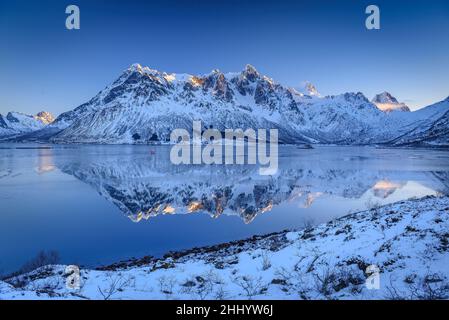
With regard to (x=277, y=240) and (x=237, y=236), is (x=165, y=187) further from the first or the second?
(x=277, y=240)

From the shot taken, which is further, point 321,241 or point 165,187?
point 165,187

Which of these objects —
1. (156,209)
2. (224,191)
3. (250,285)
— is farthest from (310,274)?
(224,191)

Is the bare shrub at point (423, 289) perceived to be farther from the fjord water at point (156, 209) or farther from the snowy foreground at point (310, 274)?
the fjord water at point (156, 209)

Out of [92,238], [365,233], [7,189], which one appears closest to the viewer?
[365,233]

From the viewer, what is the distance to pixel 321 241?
15.1 metres

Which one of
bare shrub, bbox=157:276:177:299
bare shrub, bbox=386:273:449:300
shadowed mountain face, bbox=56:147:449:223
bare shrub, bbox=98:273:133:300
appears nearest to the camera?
bare shrub, bbox=386:273:449:300

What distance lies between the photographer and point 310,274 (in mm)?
11000

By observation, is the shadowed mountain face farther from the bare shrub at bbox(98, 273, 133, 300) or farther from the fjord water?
the bare shrub at bbox(98, 273, 133, 300)

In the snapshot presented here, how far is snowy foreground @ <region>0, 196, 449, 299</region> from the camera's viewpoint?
885cm

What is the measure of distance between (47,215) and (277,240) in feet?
53.8

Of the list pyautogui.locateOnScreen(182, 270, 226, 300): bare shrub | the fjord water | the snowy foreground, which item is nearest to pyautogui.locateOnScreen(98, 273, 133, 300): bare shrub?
the snowy foreground
